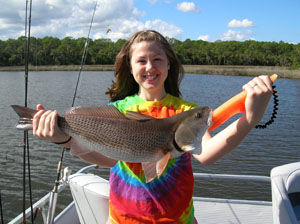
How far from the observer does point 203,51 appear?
400ft

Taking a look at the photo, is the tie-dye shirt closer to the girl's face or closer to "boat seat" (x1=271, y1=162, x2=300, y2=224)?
the girl's face

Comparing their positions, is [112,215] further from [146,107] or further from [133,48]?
[133,48]

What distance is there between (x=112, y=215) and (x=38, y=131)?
0.95 m

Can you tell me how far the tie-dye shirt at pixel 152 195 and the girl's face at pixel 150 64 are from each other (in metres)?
0.70

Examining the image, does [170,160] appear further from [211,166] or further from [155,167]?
[211,166]

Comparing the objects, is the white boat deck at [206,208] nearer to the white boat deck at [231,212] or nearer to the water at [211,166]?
the white boat deck at [231,212]

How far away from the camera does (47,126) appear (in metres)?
2.03

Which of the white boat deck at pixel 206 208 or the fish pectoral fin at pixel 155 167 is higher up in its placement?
the fish pectoral fin at pixel 155 167

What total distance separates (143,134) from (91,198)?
5.83 ft

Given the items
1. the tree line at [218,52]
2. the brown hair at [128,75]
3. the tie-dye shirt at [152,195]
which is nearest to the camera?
the tie-dye shirt at [152,195]

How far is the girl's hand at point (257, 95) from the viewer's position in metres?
1.83

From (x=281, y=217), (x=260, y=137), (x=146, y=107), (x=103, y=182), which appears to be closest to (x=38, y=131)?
(x=146, y=107)

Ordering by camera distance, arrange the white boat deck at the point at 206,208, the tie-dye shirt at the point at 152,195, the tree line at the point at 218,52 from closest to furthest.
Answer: the tie-dye shirt at the point at 152,195
the white boat deck at the point at 206,208
the tree line at the point at 218,52

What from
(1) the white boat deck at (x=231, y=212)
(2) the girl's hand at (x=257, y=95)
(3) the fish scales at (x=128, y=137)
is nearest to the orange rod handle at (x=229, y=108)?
(2) the girl's hand at (x=257, y=95)
